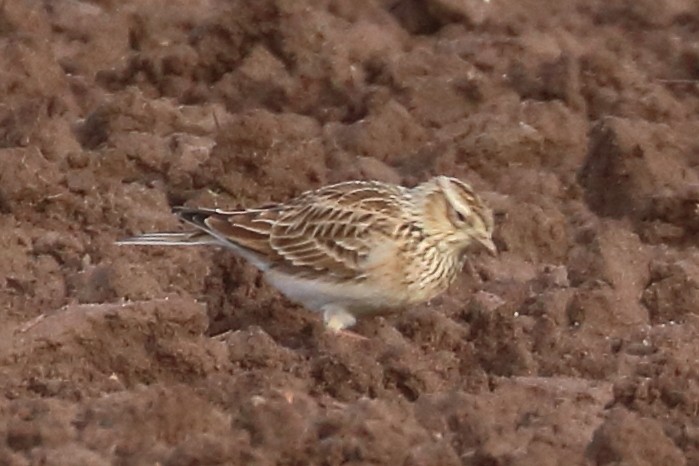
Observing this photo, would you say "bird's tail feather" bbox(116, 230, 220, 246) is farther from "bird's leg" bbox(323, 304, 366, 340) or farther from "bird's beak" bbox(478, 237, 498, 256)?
"bird's beak" bbox(478, 237, 498, 256)

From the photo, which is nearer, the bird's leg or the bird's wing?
the bird's leg

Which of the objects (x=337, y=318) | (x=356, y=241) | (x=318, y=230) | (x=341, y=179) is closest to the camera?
(x=337, y=318)

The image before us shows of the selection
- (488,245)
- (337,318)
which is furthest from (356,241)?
(488,245)

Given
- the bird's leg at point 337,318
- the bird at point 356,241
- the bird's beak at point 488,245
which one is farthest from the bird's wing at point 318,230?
the bird's beak at point 488,245

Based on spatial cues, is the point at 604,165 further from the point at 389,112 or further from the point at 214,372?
the point at 214,372

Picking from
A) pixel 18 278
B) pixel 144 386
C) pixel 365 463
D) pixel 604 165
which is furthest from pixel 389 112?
pixel 365 463

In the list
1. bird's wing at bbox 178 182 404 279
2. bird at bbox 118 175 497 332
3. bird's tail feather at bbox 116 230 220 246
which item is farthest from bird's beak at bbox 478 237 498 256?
bird's tail feather at bbox 116 230 220 246

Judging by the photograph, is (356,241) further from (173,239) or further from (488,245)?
(173,239)
